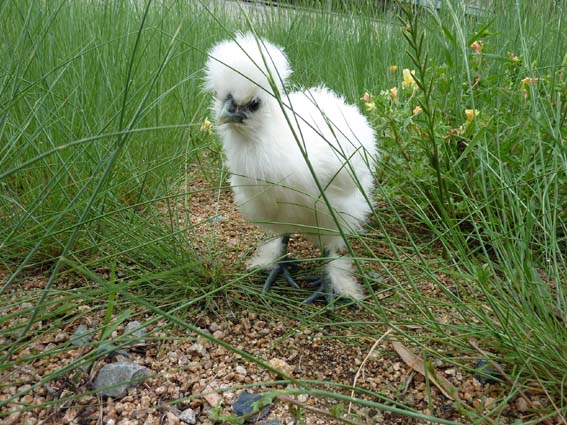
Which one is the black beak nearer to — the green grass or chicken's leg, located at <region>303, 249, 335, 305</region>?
the green grass

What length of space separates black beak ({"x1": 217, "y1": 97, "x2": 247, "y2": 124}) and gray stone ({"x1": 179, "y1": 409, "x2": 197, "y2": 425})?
787mm

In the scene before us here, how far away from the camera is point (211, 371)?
52.2 inches

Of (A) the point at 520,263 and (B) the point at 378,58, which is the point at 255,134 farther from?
(B) the point at 378,58

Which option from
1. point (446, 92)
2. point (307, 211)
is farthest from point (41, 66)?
point (446, 92)

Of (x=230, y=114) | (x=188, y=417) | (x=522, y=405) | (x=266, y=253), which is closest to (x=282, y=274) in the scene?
(x=266, y=253)

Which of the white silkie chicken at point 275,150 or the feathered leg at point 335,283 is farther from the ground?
the white silkie chicken at point 275,150

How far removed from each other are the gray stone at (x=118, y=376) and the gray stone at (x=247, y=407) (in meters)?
0.24

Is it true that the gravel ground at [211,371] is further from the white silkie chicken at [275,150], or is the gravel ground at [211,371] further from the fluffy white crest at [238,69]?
the fluffy white crest at [238,69]

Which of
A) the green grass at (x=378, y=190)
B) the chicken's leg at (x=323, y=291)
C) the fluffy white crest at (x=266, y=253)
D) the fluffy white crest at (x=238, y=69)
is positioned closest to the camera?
the green grass at (x=378, y=190)

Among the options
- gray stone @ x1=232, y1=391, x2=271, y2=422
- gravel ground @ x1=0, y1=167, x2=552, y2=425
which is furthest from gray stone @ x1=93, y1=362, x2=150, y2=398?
gray stone @ x1=232, y1=391, x2=271, y2=422

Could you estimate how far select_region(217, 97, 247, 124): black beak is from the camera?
147 cm

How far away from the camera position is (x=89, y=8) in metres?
2.79

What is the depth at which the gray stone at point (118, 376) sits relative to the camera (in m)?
1.19

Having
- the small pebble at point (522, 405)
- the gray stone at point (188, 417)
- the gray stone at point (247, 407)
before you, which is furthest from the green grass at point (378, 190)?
the gray stone at point (188, 417)
